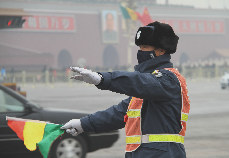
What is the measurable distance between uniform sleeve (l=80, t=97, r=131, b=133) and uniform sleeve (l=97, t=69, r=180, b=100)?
0.60m

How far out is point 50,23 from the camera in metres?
69.0

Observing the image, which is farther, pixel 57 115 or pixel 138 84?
pixel 57 115

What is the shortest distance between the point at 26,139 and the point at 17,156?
4.01 meters

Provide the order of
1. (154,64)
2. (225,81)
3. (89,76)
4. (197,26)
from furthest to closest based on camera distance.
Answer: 1. (197,26)
2. (225,81)
3. (154,64)
4. (89,76)

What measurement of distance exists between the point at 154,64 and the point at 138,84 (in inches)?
13.6

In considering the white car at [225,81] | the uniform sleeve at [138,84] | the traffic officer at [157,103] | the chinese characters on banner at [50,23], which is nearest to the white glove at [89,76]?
the uniform sleeve at [138,84]

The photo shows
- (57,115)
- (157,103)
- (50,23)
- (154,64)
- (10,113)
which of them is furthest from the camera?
(50,23)

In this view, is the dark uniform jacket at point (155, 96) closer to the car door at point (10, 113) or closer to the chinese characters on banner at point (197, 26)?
the car door at point (10, 113)

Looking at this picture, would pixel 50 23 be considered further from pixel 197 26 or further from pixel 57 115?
pixel 57 115

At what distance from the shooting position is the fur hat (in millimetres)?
3196

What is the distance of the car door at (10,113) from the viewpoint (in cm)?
748

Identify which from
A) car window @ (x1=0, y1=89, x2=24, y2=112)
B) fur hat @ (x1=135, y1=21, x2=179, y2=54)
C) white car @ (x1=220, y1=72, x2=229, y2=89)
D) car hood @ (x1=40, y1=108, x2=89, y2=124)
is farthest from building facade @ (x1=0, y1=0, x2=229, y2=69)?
fur hat @ (x1=135, y1=21, x2=179, y2=54)

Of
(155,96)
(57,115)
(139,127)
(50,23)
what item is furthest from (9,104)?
(50,23)

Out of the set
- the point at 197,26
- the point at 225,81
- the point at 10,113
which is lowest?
the point at 225,81
